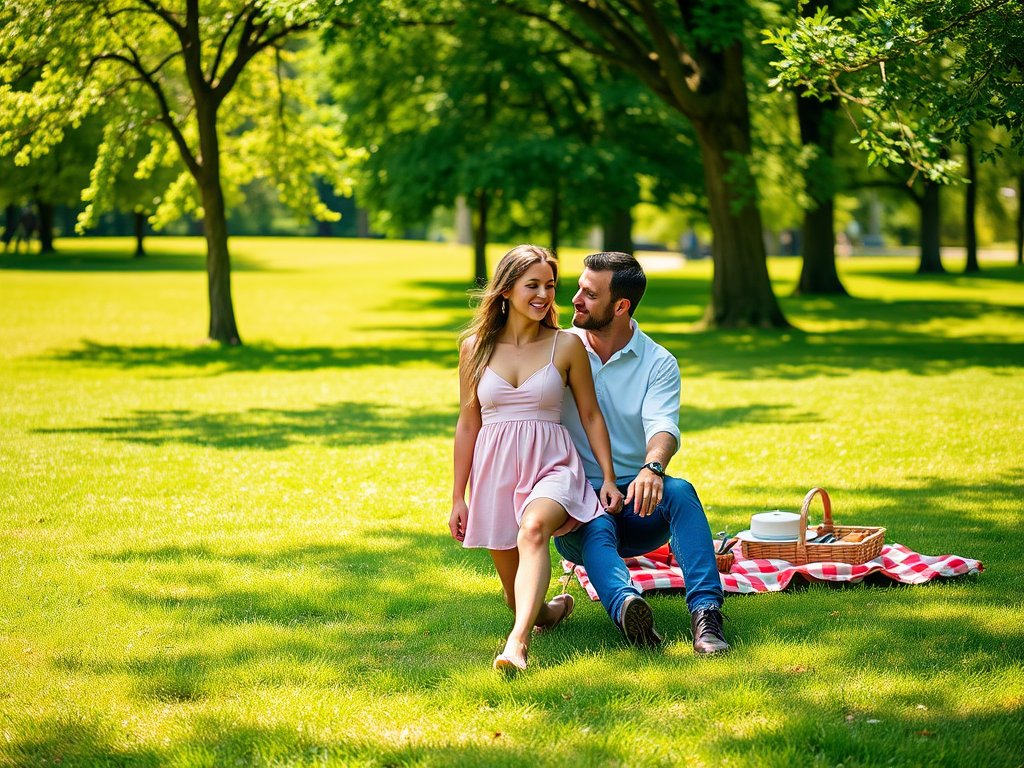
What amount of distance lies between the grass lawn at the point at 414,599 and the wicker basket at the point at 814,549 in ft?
0.77

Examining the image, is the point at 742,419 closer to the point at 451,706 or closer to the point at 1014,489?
the point at 1014,489

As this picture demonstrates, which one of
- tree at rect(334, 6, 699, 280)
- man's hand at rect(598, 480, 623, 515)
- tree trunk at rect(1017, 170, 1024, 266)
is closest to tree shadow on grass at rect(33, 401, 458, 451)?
man's hand at rect(598, 480, 623, 515)

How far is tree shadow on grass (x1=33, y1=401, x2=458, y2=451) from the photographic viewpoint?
1036 centimetres

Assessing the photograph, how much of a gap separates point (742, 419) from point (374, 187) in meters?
20.2

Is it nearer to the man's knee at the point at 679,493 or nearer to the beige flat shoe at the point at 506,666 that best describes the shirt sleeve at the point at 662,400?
the man's knee at the point at 679,493

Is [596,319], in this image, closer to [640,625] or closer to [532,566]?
[532,566]

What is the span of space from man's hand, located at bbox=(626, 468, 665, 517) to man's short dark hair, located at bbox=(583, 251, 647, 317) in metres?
0.86

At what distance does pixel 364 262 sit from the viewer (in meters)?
52.3

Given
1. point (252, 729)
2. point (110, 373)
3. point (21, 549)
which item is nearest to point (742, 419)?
point (21, 549)

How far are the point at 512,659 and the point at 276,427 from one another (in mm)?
7545

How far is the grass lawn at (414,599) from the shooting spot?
3643mm

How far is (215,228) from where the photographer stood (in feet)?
63.7

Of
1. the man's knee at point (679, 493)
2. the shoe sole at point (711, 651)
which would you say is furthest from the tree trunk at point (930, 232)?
the shoe sole at point (711, 651)

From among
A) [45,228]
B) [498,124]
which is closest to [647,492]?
[498,124]
